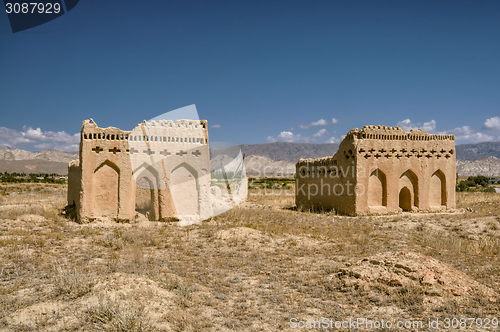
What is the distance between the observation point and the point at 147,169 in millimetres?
14344

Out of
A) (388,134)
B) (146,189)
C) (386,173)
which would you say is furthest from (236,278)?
(388,134)

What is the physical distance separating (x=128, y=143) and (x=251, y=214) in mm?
7147

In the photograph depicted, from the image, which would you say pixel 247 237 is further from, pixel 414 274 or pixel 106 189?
pixel 106 189

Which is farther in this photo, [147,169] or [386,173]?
[386,173]

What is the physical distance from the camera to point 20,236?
35.2 feet

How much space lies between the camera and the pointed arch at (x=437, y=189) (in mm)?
19062

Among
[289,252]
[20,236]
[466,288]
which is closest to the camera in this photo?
[466,288]

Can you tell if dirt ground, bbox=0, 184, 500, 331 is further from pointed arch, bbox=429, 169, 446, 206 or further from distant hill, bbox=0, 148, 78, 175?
distant hill, bbox=0, 148, 78, 175

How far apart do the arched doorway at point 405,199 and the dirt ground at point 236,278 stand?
5.90m

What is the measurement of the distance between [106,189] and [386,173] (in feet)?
45.6

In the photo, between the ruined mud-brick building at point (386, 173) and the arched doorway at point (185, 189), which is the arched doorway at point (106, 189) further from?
the ruined mud-brick building at point (386, 173)

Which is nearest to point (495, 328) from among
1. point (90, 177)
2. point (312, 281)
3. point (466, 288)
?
point (466, 288)

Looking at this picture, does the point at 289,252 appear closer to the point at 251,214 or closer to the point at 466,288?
the point at 466,288

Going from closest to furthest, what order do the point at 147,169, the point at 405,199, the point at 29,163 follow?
the point at 147,169
the point at 405,199
the point at 29,163
